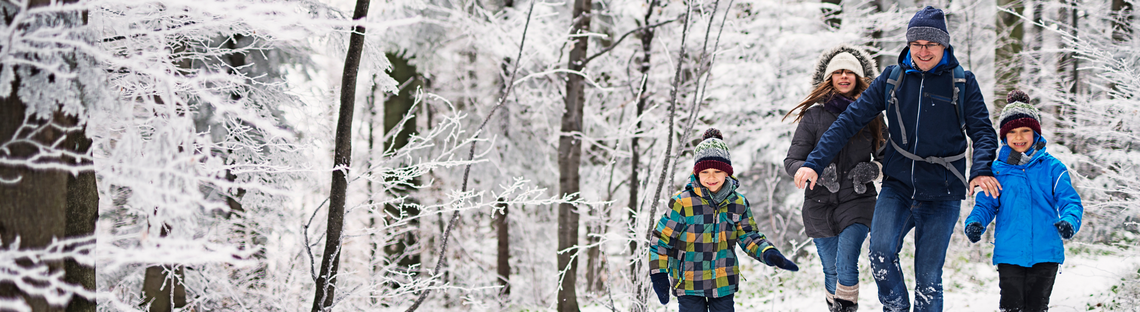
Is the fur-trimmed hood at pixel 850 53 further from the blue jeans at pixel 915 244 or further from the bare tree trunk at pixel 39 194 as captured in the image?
the bare tree trunk at pixel 39 194

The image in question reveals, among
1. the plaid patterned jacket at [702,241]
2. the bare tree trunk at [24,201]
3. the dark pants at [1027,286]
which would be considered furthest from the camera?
the dark pants at [1027,286]

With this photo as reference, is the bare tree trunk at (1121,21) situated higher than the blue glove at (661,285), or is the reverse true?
the bare tree trunk at (1121,21)

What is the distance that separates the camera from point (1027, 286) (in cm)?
364

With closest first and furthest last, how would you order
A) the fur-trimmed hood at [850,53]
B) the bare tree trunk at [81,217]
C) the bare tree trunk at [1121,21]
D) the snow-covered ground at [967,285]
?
the bare tree trunk at [81,217] → the fur-trimmed hood at [850,53] → the snow-covered ground at [967,285] → the bare tree trunk at [1121,21]

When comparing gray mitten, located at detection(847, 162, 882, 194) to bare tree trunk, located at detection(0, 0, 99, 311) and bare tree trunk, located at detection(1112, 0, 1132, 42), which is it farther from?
bare tree trunk, located at detection(1112, 0, 1132, 42)

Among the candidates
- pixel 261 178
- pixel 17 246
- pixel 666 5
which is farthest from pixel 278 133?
pixel 666 5

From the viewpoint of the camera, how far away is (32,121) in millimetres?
2557

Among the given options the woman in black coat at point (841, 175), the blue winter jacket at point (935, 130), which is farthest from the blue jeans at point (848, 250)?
the blue winter jacket at point (935, 130)

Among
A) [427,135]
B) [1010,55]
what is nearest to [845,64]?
[427,135]

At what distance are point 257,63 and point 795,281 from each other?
23.3ft

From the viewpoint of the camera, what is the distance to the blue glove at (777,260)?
10.4 ft

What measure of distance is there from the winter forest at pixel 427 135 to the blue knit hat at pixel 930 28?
1.24 m

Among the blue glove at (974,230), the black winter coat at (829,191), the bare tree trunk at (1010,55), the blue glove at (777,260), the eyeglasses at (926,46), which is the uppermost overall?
the bare tree trunk at (1010,55)

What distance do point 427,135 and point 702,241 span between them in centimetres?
418
